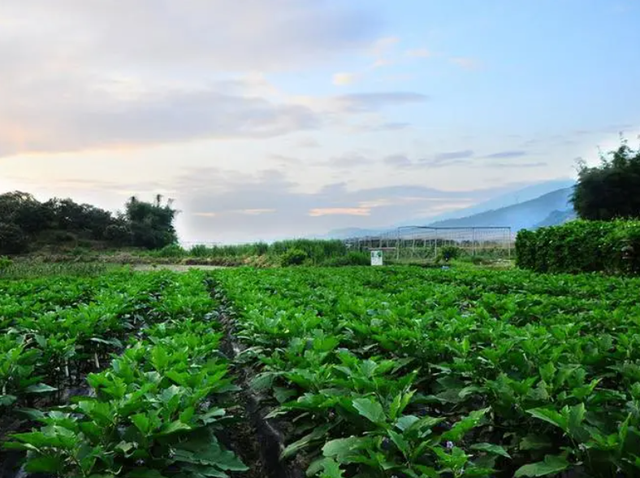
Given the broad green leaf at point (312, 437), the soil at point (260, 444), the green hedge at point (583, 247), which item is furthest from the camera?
the green hedge at point (583, 247)

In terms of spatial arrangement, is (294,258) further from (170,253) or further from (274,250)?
(170,253)

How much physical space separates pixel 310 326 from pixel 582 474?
79.6 inches

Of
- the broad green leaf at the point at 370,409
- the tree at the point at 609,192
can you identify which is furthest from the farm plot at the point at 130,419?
the tree at the point at 609,192

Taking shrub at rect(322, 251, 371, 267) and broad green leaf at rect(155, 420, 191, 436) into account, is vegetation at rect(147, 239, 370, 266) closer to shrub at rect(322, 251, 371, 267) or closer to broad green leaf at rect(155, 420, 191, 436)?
shrub at rect(322, 251, 371, 267)

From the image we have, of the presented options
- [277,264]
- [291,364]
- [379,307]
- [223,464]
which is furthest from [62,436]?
[277,264]

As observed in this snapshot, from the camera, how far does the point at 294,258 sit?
25797 mm

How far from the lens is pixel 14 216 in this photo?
131ft

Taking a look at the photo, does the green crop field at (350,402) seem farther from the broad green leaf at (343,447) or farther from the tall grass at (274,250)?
the tall grass at (274,250)

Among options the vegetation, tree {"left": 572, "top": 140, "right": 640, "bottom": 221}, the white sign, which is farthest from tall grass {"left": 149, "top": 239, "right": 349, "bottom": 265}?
tree {"left": 572, "top": 140, "right": 640, "bottom": 221}

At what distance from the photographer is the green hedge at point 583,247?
1310 centimetres

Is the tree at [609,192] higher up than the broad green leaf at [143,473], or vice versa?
the tree at [609,192]

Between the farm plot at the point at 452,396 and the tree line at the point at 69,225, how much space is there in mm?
40127

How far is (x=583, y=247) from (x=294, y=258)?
13769mm

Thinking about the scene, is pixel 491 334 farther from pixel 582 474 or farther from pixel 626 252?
pixel 626 252
